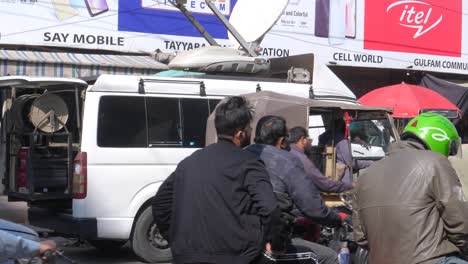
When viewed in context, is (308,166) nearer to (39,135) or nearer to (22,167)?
(39,135)

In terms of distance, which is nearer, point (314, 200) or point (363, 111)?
point (314, 200)

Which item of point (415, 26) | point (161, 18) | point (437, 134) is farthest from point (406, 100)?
point (437, 134)

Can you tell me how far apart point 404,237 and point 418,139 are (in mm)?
531

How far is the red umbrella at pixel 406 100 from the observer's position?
1334 centimetres

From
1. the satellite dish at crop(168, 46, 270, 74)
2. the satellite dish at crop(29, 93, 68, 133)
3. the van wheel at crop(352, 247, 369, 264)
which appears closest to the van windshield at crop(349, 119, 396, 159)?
the satellite dish at crop(168, 46, 270, 74)

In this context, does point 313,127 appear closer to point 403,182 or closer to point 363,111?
point 363,111

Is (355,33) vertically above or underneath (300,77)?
above

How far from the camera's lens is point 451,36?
19172mm

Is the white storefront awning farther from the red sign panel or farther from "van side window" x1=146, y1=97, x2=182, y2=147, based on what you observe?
the red sign panel

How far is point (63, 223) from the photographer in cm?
835

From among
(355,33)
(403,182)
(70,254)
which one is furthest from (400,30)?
(403,182)

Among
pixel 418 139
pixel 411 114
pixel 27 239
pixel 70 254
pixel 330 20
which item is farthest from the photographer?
pixel 330 20

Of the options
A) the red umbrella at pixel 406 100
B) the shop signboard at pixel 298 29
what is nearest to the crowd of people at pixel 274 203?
the red umbrella at pixel 406 100

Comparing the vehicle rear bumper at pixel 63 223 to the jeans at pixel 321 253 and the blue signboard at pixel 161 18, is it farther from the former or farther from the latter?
the blue signboard at pixel 161 18
